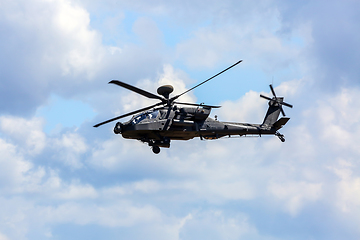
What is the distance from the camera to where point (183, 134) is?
45.1 metres

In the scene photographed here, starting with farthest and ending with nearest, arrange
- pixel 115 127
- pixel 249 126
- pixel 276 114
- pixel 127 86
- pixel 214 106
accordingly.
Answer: pixel 276 114, pixel 249 126, pixel 214 106, pixel 115 127, pixel 127 86

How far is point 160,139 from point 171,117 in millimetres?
2633

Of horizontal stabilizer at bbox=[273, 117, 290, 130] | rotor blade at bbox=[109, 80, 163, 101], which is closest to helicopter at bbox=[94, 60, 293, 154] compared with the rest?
rotor blade at bbox=[109, 80, 163, 101]

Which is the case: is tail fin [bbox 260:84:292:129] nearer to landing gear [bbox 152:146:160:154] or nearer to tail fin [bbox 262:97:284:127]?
tail fin [bbox 262:97:284:127]

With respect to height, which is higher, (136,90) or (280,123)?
(280,123)

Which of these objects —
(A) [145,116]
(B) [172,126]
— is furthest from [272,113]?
(A) [145,116]

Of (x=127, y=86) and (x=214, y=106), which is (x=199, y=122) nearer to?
(x=214, y=106)

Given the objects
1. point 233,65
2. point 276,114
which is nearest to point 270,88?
point 276,114

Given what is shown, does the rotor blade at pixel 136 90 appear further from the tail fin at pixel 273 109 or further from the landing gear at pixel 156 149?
the tail fin at pixel 273 109

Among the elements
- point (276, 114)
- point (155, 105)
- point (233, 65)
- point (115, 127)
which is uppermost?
point (276, 114)

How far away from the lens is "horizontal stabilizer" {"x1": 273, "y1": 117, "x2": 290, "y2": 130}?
165ft

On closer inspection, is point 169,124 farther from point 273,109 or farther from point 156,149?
point 273,109

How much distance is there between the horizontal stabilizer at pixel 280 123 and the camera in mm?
50328

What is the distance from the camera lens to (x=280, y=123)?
166ft
